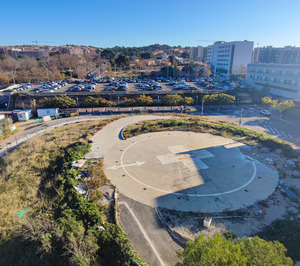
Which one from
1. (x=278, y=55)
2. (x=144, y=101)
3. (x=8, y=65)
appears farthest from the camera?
(x=278, y=55)

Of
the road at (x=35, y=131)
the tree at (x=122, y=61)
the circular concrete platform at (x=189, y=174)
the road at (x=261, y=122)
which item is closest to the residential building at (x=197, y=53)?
the tree at (x=122, y=61)

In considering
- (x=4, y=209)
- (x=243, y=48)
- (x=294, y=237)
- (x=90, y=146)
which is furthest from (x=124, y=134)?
(x=243, y=48)

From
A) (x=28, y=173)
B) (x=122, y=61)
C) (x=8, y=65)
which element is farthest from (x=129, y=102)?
(x=8, y=65)

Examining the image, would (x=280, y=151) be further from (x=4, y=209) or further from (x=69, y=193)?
(x=4, y=209)

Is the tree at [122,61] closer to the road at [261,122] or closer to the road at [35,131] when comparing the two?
the road at [261,122]

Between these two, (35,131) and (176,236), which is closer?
(176,236)

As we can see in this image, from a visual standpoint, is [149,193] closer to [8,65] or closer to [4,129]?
[4,129]

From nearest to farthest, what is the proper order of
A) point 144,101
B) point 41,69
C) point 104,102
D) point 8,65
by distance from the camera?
point 104,102 < point 144,101 < point 8,65 < point 41,69
